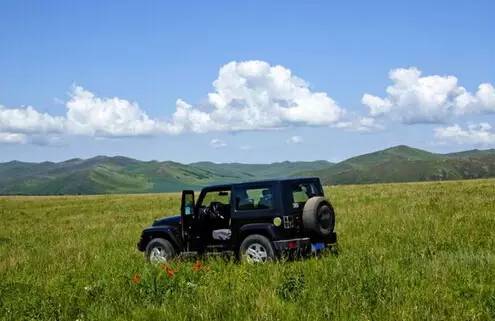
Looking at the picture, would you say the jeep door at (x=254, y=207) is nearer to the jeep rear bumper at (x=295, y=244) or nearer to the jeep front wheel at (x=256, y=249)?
the jeep front wheel at (x=256, y=249)

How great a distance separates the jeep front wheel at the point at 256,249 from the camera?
38.0 ft

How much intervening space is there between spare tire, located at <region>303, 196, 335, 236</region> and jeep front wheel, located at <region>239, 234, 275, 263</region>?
0.97 metres

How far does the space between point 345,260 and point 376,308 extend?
11.3 ft

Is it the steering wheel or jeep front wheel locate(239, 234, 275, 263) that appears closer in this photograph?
jeep front wheel locate(239, 234, 275, 263)

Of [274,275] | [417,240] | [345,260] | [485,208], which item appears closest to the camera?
[274,275]

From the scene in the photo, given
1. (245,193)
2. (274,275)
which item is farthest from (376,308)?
(245,193)

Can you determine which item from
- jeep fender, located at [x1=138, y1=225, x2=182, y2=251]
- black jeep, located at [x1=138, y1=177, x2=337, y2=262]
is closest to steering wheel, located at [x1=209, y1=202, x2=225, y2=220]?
black jeep, located at [x1=138, y1=177, x2=337, y2=262]

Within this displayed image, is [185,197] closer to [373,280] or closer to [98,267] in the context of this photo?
[98,267]

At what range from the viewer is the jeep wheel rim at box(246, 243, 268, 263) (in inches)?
461

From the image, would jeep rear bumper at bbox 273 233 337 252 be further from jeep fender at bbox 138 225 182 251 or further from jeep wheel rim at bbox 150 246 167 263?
jeep wheel rim at bbox 150 246 167 263

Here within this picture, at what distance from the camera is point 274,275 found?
31.4 feet

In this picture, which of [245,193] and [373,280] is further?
[245,193]

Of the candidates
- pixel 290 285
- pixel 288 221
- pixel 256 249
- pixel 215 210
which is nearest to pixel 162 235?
pixel 215 210

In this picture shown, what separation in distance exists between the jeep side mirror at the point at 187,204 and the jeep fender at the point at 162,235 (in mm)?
613
